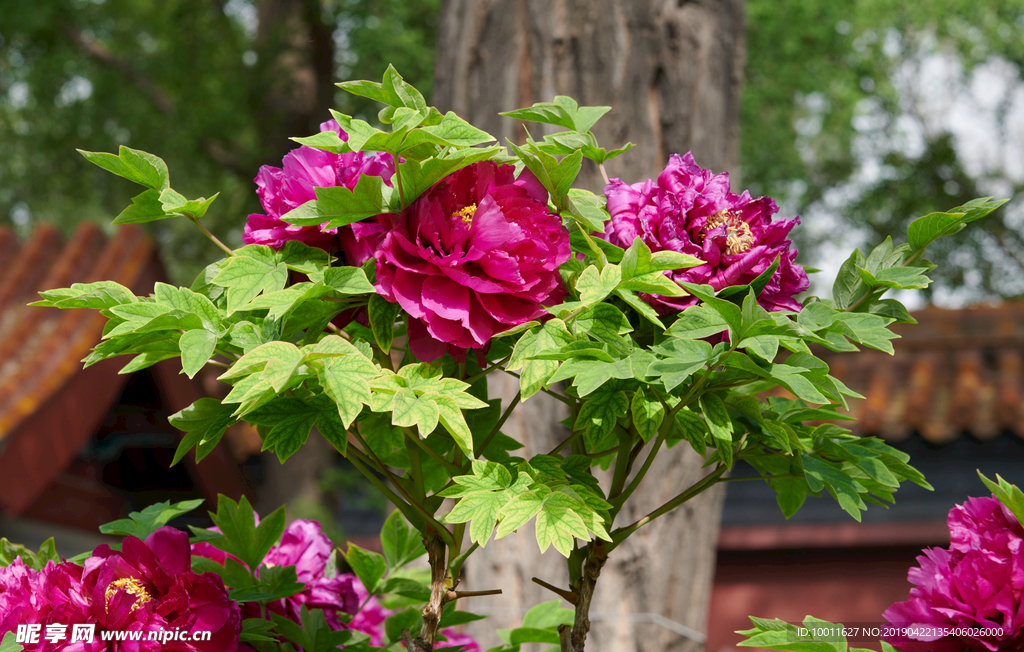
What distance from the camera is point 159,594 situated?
82 cm

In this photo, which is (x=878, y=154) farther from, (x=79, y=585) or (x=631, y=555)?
(x=79, y=585)

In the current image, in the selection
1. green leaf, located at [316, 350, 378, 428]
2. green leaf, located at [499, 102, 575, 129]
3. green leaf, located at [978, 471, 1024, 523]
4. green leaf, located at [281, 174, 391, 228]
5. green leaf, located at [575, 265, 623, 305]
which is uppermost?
green leaf, located at [499, 102, 575, 129]

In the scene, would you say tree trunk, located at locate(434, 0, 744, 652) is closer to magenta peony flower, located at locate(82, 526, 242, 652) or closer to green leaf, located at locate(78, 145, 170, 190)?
magenta peony flower, located at locate(82, 526, 242, 652)

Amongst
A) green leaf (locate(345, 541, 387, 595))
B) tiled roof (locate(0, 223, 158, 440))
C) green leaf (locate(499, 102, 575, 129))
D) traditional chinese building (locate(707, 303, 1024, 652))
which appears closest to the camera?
green leaf (locate(499, 102, 575, 129))

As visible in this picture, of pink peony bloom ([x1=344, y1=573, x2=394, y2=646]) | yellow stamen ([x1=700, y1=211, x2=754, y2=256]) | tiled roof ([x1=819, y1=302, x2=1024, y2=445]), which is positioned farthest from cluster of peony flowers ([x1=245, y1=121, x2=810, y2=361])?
tiled roof ([x1=819, y1=302, x2=1024, y2=445])

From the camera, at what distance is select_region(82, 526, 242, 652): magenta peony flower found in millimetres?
765

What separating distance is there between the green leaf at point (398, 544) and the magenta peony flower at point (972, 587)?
0.59m

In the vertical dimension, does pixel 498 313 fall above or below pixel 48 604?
above

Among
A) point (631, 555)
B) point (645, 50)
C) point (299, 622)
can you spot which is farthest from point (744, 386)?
point (645, 50)

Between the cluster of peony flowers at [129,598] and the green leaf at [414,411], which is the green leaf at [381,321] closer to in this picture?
the green leaf at [414,411]

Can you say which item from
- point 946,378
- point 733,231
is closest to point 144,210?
point 733,231

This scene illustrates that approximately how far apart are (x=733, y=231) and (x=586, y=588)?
1.32 feet

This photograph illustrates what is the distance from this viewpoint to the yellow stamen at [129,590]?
777mm

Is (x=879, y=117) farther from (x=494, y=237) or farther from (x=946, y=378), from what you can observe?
(x=494, y=237)
